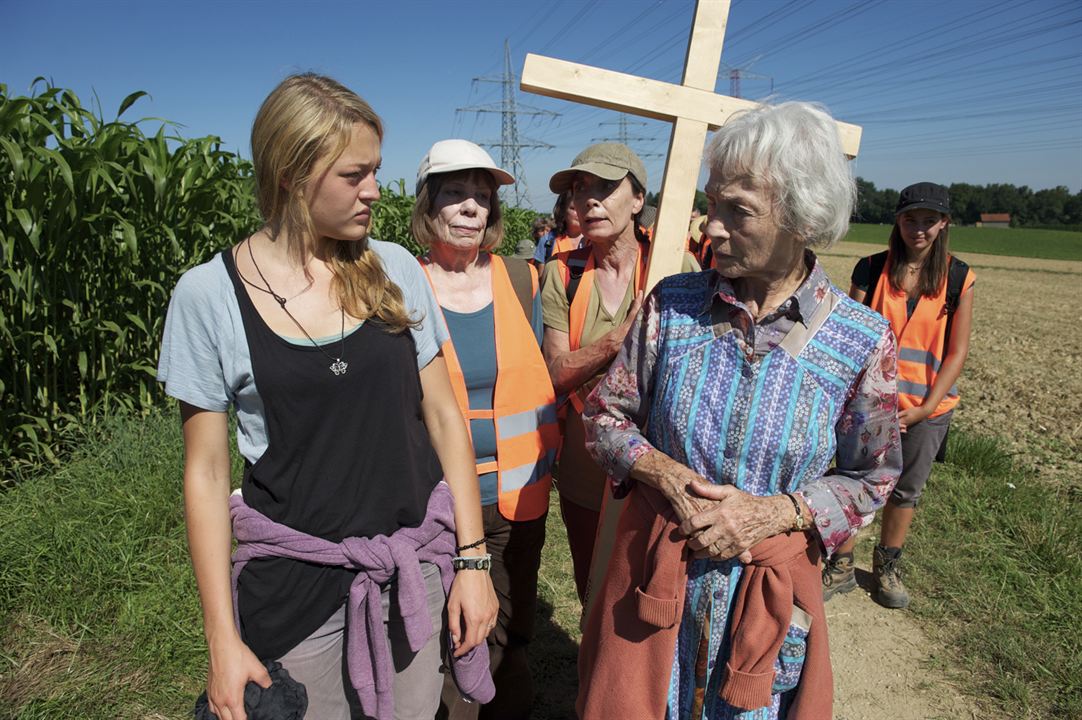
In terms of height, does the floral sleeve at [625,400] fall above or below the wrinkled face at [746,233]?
below

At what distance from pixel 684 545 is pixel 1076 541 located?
11.7ft

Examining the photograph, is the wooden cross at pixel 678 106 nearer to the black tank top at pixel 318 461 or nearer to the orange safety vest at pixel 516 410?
the orange safety vest at pixel 516 410

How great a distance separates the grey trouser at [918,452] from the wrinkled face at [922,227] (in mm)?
900

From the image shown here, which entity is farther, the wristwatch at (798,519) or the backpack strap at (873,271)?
the backpack strap at (873,271)

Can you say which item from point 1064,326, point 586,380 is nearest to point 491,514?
point 586,380

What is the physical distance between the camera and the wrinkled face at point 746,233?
4.74 feet

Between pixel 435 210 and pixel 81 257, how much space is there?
3.07 meters

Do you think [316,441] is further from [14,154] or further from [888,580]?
[888,580]

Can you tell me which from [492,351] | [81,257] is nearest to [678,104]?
[492,351]

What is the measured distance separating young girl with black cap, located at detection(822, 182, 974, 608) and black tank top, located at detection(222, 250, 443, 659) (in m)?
2.78

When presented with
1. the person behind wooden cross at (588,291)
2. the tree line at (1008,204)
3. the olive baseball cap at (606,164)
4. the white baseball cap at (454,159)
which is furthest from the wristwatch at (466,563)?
the tree line at (1008,204)

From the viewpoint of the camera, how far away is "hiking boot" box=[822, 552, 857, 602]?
147 inches

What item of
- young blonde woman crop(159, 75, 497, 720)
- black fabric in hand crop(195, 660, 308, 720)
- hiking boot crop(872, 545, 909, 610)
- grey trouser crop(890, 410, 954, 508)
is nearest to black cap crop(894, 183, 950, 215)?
grey trouser crop(890, 410, 954, 508)

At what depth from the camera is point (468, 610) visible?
161 centimetres
